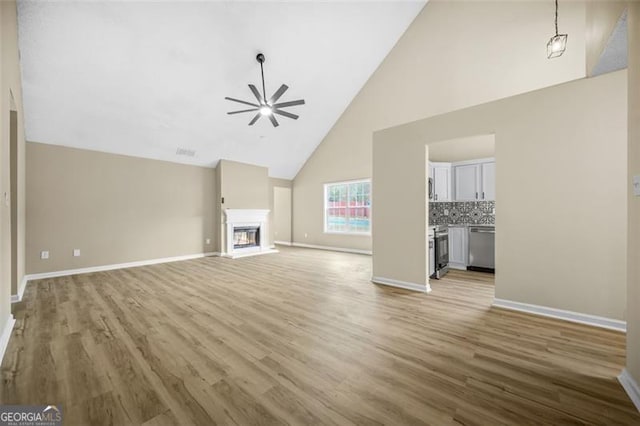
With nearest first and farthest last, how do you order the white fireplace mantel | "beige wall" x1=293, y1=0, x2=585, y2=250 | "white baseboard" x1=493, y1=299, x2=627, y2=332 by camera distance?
"white baseboard" x1=493, y1=299, x2=627, y2=332 < "beige wall" x1=293, y1=0, x2=585, y2=250 < the white fireplace mantel

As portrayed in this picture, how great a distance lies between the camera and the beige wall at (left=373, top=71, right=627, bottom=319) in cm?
243

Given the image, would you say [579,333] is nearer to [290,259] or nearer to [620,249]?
[620,249]

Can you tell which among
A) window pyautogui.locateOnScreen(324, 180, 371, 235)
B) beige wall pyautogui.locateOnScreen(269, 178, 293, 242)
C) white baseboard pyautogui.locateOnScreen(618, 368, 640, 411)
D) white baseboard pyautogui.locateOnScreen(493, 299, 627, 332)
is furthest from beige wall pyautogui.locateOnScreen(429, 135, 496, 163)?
beige wall pyautogui.locateOnScreen(269, 178, 293, 242)

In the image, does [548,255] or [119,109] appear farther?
[119,109]

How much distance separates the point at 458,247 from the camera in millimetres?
5078

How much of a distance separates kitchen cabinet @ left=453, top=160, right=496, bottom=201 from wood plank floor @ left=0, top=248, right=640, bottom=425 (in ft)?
8.14

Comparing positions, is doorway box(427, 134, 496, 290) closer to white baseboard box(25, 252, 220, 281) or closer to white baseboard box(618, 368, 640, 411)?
white baseboard box(618, 368, 640, 411)

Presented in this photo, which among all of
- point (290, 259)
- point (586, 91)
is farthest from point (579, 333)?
point (290, 259)

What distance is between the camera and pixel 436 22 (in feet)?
16.5

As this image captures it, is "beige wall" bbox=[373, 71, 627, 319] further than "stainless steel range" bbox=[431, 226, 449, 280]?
No

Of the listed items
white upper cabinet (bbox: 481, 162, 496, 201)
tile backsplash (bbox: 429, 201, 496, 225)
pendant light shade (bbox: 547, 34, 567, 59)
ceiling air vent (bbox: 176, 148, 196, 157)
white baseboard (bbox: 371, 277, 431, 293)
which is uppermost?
pendant light shade (bbox: 547, 34, 567, 59)

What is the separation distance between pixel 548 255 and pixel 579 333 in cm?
77

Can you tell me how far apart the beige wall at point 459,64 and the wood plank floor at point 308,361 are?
2.05 m

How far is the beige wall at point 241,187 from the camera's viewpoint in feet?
22.4
